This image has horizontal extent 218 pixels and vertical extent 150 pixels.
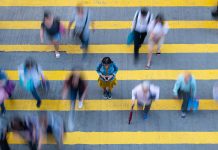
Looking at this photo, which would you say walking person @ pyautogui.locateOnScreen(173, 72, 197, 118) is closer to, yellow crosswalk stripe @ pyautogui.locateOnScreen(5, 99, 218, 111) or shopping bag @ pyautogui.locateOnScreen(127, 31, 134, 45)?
yellow crosswalk stripe @ pyautogui.locateOnScreen(5, 99, 218, 111)

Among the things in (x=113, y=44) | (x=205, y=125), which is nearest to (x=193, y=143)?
(x=205, y=125)

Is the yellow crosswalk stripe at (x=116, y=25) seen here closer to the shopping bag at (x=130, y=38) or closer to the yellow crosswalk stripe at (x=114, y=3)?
the yellow crosswalk stripe at (x=114, y=3)

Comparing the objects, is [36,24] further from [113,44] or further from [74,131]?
[74,131]

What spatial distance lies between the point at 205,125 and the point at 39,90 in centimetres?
422

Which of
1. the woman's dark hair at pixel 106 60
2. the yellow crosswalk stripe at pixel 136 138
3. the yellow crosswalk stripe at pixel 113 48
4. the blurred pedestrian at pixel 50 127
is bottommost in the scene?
the yellow crosswalk stripe at pixel 136 138

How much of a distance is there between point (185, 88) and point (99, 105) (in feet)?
7.36

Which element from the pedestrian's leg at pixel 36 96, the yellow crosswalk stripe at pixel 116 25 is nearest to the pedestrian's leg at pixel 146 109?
the pedestrian's leg at pixel 36 96

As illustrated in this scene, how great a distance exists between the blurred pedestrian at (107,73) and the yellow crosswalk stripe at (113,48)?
1696 mm

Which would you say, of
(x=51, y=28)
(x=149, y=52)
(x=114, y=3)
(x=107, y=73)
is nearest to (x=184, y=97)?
(x=149, y=52)

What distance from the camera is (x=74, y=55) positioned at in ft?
36.4

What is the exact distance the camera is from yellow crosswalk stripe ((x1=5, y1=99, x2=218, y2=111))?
987cm

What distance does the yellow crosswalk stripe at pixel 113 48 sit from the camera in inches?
439

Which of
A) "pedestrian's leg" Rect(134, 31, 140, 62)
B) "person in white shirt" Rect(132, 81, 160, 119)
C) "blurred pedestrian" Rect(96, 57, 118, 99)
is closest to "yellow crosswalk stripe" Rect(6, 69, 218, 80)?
"pedestrian's leg" Rect(134, 31, 140, 62)

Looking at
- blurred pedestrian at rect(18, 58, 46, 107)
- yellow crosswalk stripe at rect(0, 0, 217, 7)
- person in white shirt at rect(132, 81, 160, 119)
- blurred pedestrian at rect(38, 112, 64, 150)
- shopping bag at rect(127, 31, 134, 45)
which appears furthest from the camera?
yellow crosswalk stripe at rect(0, 0, 217, 7)
